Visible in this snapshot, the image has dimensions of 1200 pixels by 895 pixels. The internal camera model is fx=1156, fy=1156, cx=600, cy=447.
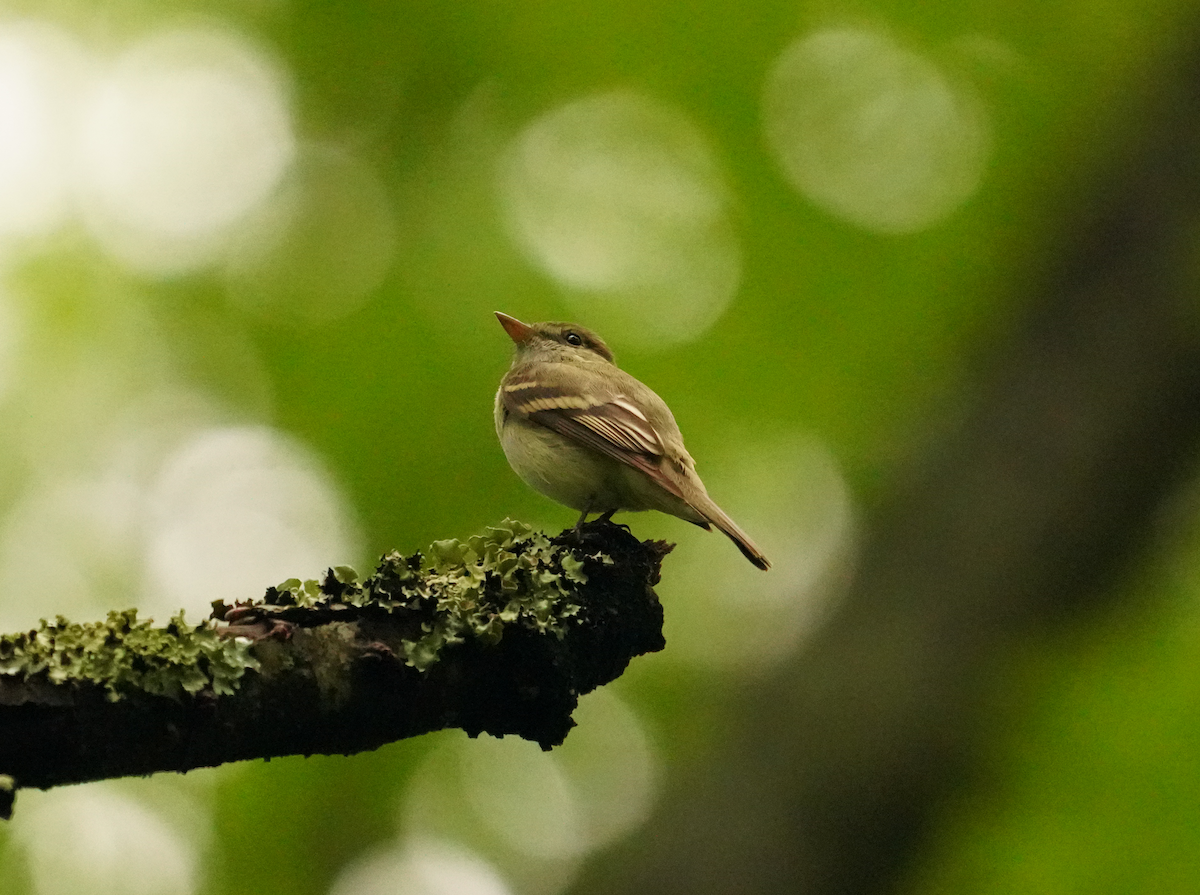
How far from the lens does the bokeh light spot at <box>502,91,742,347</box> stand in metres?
9.77

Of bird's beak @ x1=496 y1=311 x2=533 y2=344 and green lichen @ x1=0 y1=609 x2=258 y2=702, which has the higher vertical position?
bird's beak @ x1=496 y1=311 x2=533 y2=344

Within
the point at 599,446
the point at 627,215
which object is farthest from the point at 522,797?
the point at 627,215

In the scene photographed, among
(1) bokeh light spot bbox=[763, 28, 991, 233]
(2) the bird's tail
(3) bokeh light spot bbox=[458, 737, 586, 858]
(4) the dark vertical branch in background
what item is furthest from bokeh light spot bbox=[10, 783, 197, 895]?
(1) bokeh light spot bbox=[763, 28, 991, 233]

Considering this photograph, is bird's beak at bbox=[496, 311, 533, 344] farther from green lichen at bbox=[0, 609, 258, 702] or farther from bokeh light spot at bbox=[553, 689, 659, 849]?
green lichen at bbox=[0, 609, 258, 702]

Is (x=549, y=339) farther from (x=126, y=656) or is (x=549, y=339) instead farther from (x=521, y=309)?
(x=126, y=656)

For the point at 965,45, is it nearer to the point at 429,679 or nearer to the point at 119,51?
the point at 119,51

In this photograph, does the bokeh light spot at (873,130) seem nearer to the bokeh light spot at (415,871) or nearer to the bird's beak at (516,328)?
the bird's beak at (516,328)

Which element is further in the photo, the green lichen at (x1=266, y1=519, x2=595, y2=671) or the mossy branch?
the green lichen at (x1=266, y1=519, x2=595, y2=671)

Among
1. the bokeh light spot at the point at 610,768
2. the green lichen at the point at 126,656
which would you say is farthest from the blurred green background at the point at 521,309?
the green lichen at the point at 126,656

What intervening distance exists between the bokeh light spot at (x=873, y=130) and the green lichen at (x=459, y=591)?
6608mm

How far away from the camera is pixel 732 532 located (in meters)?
5.60

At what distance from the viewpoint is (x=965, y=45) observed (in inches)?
377

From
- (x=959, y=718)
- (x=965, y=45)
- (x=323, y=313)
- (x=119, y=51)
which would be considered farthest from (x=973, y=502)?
(x=119, y=51)

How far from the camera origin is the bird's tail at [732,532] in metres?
5.49
